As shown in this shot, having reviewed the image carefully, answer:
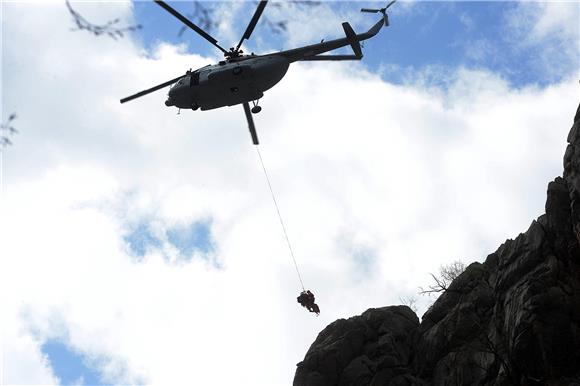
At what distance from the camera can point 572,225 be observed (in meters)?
18.0

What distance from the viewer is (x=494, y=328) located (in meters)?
19.0

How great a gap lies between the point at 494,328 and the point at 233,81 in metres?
12.9

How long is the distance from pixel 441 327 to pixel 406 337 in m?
2.56

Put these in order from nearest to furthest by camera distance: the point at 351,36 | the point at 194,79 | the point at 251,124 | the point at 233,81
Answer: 1. the point at 233,81
2. the point at 351,36
3. the point at 194,79
4. the point at 251,124

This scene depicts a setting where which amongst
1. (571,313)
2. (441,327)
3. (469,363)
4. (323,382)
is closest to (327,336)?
(323,382)

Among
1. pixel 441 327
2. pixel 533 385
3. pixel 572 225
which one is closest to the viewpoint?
pixel 533 385

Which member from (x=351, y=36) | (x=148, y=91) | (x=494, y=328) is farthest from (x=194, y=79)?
(x=494, y=328)

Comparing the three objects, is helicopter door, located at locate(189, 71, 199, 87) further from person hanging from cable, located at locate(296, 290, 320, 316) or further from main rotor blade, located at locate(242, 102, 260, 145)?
person hanging from cable, located at locate(296, 290, 320, 316)

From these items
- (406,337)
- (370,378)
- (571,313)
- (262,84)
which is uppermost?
(262,84)

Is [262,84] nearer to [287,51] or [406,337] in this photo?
[287,51]

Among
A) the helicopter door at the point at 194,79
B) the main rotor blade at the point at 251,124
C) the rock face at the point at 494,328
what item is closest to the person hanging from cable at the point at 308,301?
the rock face at the point at 494,328

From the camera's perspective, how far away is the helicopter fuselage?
19859 millimetres

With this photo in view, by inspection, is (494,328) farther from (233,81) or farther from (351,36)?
(233,81)

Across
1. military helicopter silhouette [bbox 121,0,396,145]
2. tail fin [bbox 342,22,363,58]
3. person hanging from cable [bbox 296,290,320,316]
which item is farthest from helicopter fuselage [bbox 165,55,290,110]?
person hanging from cable [bbox 296,290,320,316]
